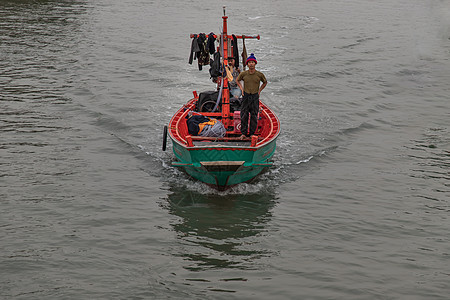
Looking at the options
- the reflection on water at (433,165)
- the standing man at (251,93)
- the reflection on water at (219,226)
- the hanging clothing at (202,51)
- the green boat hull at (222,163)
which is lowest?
the reflection on water at (219,226)

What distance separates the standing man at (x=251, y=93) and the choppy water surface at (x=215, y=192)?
4.99 ft

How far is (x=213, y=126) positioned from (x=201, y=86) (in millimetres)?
9764

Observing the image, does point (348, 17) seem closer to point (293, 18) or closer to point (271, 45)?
point (293, 18)

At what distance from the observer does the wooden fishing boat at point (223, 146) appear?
1333 cm

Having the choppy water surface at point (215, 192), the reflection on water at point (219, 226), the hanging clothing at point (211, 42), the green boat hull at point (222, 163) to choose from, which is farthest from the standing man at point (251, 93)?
the hanging clothing at point (211, 42)

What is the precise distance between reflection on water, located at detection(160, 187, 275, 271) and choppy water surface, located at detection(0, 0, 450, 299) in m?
0.05

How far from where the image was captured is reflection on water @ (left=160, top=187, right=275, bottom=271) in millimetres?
11297

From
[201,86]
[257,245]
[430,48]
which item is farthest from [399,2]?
[257,245]

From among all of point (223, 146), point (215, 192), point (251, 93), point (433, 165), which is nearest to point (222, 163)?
point (223, 146)

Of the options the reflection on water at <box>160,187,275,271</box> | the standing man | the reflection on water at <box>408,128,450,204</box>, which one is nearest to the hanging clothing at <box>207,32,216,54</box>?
the standing man

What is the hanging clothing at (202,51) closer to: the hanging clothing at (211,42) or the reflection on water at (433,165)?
the hanging clothing at (211,42)

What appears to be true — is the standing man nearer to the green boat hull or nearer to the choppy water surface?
the green boat hull

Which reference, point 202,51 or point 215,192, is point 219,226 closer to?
point 215,192

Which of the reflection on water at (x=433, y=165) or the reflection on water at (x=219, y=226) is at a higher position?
the reflection on water at (x=433, y=165)
